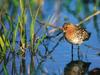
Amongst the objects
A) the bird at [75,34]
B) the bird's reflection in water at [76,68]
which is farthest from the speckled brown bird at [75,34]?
the bird's reflection in water at [76,68]

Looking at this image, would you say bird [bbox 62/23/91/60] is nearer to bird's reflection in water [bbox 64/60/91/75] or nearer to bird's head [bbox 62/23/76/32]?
bird's head [bbox 62/23/76/32]

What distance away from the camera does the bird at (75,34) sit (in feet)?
25.0

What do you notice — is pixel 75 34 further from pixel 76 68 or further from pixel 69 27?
pixel 76 68

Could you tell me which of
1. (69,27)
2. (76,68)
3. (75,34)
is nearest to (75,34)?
(75,34)

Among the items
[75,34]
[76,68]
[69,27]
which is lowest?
[76,68]

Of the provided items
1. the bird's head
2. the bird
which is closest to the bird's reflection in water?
the bird

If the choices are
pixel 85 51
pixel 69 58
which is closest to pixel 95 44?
pixel 85 51

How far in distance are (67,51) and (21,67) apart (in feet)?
3.82

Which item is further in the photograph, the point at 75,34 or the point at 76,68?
the point at 75,34

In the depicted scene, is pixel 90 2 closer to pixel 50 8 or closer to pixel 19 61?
pixel 50 8

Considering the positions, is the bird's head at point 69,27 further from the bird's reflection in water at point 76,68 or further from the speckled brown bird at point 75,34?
the bird's reflection in water at point 76,68

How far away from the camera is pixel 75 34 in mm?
7809

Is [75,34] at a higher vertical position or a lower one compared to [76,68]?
higher

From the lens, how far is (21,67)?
650cm
